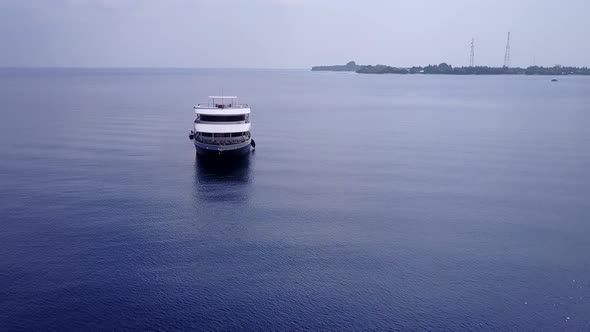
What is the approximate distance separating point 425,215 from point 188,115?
9950cm

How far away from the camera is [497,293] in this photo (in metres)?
39.0

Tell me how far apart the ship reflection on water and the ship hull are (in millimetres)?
1062

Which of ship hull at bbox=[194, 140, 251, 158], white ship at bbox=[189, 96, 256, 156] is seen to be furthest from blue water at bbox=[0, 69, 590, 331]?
white ship at bbox=[189, 96, 256, 156]

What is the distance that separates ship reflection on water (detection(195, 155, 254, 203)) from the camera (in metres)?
62.2

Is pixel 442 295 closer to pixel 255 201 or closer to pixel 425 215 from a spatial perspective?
pixel 425 215

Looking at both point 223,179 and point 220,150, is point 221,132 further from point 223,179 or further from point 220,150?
point 223,179

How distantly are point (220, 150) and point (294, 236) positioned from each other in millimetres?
33440

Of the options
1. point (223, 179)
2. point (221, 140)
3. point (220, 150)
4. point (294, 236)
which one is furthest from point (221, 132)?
point (294, 236)

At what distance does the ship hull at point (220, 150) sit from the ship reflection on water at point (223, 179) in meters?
1.06

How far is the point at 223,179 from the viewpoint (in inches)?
2788

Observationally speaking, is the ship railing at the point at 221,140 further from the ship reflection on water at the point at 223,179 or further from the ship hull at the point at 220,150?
the ship reflection on water at the point at 223,179

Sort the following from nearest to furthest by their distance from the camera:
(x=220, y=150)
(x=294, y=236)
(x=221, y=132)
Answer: (x=294, y=236) < (x=220, y=150) < (x=221, y=132)

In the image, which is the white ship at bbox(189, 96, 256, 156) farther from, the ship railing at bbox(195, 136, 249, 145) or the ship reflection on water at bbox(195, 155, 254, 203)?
the ship reflection on water at bbox(195, 155, 254, 203)

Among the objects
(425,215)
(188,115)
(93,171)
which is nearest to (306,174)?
(425,215)
